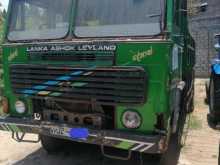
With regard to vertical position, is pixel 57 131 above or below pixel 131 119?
below

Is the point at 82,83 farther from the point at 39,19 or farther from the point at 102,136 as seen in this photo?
the point at 39,19

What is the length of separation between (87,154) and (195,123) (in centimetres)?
298

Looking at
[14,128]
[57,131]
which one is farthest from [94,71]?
[14,128]

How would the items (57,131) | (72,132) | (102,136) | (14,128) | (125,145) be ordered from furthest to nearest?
(14,128), (57,131), (72,132), (102,136), (125,145)

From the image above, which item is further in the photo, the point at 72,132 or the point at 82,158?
the point at 82,158

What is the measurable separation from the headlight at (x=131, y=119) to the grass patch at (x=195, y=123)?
11.4 ft

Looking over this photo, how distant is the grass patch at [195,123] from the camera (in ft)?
25.5

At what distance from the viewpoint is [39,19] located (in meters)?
5.29

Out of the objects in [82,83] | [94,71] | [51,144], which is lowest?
[51,144]

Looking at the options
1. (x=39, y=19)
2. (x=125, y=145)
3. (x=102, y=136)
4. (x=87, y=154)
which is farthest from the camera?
(x=87, y=154)

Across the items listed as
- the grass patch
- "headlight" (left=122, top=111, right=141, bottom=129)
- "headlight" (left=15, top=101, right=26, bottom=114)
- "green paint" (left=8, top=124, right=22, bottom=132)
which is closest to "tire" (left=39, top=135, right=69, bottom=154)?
"headlight" (left=15, top=101, right=26, bottom=114)

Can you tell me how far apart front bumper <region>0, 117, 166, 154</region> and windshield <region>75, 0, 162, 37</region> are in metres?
1.23

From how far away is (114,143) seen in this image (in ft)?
14.6

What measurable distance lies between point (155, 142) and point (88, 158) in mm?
1955
